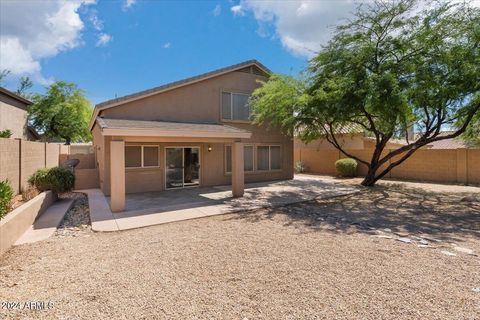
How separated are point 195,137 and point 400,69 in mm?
8903

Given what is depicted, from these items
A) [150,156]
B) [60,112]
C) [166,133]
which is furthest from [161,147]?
[60,112]

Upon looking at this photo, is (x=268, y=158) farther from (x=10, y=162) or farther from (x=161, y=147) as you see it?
(x=10, y=162)

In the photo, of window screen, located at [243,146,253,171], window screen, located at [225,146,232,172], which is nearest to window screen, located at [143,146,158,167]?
window screen, located at [225,146,232,172]

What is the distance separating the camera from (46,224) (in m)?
7.45

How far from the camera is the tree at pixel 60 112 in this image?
1210 inches

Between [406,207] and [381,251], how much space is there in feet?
17.7

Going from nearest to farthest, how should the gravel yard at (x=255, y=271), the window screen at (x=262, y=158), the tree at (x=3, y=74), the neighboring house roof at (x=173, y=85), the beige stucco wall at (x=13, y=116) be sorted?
the gravel yard at (x=255, y=271) < the neighboring house roof at (x=173, y=85) < the window screen at (x=262, y=158) < the beige stucco wall at (x=13, y=116) < the tree at (x=3, y=74)

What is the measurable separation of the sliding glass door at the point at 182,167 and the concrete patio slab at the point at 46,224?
14.9 feet

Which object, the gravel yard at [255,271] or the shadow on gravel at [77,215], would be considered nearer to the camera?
the gravel yard at [255,271]

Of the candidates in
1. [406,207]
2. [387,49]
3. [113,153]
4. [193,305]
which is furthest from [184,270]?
[387,49]

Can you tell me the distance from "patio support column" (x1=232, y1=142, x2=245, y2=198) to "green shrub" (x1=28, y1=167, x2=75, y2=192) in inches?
263

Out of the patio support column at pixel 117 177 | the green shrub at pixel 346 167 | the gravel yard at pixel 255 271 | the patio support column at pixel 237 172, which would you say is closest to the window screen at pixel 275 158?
the green shrub at pixel 346 167

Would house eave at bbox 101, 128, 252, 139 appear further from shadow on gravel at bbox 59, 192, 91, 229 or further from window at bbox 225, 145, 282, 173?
window at bbox 225, 145, 282, 173

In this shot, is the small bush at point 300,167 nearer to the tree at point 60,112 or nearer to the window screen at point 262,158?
Answer: the window screen at point 262,158
